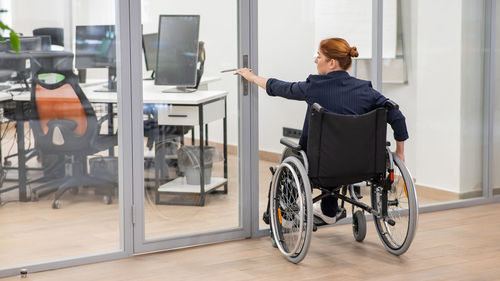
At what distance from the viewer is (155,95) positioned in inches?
156

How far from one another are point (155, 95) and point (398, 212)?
1.46 m

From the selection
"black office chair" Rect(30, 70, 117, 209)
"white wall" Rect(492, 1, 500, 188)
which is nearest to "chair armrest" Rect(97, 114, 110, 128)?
"black office chair" Rect(30, 70, 117, 209)

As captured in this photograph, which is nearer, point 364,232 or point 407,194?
point 407,194

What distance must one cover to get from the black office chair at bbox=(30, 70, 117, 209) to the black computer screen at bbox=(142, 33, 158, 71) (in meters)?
0.37

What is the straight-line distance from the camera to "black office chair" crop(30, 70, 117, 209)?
3.68 m

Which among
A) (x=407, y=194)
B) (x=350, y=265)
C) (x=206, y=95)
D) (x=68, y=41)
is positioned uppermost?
(x=68, y=41)

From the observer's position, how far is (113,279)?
359cm

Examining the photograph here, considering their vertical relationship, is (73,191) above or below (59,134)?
below

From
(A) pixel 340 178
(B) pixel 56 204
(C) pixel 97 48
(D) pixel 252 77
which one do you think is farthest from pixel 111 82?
(A) pixel 340 178

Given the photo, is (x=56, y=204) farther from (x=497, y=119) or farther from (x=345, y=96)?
(x=497, y=119)

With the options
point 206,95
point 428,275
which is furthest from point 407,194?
point 206,95

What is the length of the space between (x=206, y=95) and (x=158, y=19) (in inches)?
19.7

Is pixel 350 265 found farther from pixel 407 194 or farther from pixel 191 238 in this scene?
pixel 191 238

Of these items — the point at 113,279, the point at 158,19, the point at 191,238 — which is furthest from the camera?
the point at 191,238
